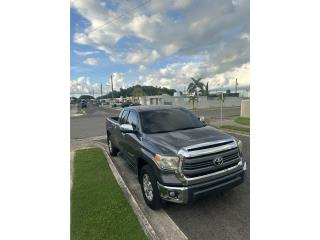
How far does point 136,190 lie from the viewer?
4.28 metres

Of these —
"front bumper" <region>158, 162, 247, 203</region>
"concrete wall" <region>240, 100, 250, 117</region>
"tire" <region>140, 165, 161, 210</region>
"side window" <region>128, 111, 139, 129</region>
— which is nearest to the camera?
"front bumper" <region>158, 162, 247, 203</region>

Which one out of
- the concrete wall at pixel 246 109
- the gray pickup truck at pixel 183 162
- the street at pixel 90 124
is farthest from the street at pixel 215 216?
the concrete wall at pixel 246 109

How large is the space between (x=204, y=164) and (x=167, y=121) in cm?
144

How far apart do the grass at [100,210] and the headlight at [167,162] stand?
882 millimetres

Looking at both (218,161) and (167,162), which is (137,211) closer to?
(167,162)

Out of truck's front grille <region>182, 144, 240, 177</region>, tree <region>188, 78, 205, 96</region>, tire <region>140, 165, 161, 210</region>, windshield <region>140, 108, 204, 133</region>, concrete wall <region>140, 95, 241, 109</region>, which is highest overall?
tree <region>188, 78, 205, 96</region>

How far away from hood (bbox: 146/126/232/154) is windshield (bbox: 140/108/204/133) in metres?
0.25

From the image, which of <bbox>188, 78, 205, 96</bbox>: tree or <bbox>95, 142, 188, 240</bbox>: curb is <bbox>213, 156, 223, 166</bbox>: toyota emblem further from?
<bbox>188, 78, 205, 96</bbox>: tree

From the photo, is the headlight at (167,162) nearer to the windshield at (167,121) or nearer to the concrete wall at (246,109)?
the windshield at (167,121)

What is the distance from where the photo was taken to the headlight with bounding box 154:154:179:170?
3059 millimetres

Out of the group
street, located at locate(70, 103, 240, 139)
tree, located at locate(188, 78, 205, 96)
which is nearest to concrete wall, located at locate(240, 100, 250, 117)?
street, located at locate(70, 103, 240, 139)

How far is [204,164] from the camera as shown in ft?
10.2

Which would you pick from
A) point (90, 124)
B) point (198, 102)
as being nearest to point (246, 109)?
point (90, 124)
